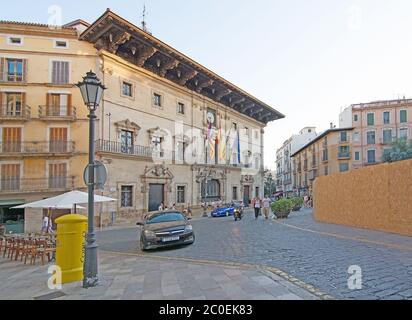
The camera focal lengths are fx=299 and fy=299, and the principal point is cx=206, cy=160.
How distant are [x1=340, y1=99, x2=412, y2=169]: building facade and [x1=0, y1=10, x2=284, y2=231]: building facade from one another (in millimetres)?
31100

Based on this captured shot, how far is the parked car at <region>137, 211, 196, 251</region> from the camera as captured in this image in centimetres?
1019

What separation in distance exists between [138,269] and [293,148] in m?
77.2

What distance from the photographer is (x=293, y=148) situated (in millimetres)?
80250

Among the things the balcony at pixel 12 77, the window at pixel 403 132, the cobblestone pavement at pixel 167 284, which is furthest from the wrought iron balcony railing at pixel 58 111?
the window at pixel 403 132

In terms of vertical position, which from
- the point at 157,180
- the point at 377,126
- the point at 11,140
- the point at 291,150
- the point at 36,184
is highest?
the point at 377,126

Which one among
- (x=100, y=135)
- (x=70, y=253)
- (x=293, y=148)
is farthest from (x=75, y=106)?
(x=293, y=148)

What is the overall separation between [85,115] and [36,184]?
6056mm

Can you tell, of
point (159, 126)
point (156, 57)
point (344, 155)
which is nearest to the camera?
point (156, 57)

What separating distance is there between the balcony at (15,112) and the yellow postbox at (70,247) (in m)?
18.1

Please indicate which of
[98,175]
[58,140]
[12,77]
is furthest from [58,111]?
[98,175]

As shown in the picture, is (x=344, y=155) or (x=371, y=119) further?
(x=344, y=155)

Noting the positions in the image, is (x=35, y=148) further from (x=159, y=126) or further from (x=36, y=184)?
(x=159, y=126)

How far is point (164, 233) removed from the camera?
10.2 metres

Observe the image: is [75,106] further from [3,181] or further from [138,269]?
[138,269]
